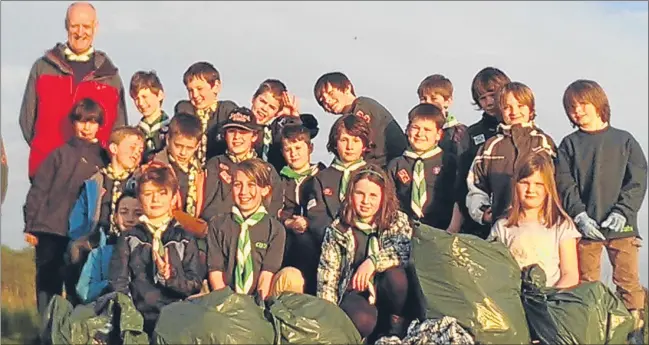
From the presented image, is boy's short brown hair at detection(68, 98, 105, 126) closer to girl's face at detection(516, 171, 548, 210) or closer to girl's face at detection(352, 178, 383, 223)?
girl's face at detection(352, 178, 383, 223)

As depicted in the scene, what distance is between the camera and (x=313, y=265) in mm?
7668

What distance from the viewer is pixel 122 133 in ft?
27.3

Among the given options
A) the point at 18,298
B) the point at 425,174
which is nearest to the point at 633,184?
the point at 425,174

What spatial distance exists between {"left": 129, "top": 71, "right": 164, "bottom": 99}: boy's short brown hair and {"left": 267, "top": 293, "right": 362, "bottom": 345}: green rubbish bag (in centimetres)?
270

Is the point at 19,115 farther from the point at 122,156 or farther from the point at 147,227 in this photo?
the point at 147,227

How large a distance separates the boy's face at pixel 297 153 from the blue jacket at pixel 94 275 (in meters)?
1.36

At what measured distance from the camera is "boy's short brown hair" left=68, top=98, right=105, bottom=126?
8680 millimetres

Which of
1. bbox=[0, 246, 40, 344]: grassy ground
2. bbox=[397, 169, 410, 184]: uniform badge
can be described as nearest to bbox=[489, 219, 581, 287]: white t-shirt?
bbox=[397, 169, 410, 184]: uniform badge

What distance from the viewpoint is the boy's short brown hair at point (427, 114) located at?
8.07 meters

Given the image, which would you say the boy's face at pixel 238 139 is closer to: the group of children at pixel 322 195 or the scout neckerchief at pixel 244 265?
the group of children at pixel 322 195

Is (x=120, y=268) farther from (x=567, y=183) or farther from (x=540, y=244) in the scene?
(x=567, y=183)

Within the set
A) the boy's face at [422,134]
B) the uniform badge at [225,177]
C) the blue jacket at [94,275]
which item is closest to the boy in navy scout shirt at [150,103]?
the uniform badge at [225,177]

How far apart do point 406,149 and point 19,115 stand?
284 cm

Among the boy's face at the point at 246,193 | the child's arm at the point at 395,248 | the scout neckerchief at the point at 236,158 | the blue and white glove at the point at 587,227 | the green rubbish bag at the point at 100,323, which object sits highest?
the scout neckerchief at the point at 236,158
